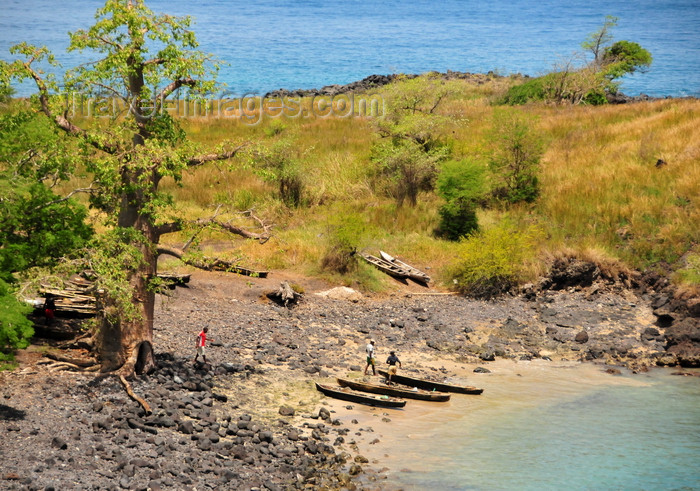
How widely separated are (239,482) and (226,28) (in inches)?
4620

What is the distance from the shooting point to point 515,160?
34188 millimetres

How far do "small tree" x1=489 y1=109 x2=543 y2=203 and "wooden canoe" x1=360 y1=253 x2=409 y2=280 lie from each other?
781 centimetres

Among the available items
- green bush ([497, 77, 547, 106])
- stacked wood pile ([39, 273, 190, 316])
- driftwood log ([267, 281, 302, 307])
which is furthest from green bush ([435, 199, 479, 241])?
green bush ([497, 77, 547, 106])

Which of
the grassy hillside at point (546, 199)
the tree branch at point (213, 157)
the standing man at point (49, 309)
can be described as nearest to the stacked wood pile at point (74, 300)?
the standing man at point (49, 309)

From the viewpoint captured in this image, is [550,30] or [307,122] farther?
[550,30]

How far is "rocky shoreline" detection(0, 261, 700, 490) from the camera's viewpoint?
1382cm

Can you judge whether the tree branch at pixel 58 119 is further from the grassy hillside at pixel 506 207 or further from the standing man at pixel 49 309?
the grassy hillside at pixel 506 207

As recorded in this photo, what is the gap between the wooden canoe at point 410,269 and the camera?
28891mm

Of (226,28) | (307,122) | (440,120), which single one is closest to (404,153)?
(440,120)

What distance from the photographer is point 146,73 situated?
54.2ft

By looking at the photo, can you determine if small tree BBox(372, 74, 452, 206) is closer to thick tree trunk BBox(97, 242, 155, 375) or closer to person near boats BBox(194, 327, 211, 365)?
person near boats BBox(194, 327, 211, 365)

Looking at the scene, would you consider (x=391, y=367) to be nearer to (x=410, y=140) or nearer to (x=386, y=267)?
(x=386, y=267)

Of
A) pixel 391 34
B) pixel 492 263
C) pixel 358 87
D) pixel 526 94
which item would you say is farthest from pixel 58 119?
pixel 391 34

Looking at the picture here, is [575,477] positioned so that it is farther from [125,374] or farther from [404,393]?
[125,374]
